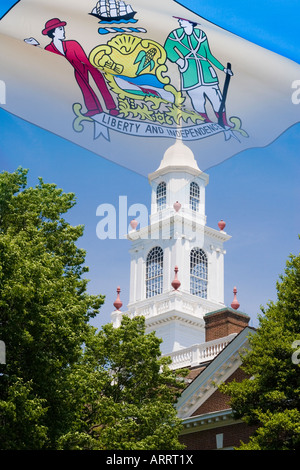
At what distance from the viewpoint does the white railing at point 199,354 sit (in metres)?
41.4

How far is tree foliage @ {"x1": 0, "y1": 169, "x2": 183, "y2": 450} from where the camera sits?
25.7m

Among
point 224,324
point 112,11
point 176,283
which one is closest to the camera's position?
point 112,11

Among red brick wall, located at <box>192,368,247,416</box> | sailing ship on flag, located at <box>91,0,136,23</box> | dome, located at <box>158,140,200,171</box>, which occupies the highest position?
dome, located at <box>158,140,200,171</box>

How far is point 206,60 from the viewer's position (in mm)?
19516

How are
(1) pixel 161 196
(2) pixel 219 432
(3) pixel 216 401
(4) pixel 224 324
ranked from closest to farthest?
(2) pixel 219 432
(3) pixel 216 401
(4) pixel 224 324
(1) pixel 161 196

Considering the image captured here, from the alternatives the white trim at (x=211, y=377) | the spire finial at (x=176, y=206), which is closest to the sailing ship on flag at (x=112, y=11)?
the white trim at (x=211, y=377)

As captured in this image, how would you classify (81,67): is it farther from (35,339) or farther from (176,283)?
(176,283)

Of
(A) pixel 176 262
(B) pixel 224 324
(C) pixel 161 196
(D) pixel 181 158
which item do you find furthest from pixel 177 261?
(B) pixel 224 324

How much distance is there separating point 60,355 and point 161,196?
54.4 meters

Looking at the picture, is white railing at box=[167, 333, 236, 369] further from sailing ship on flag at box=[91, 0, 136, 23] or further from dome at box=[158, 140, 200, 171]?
dome at box=[158, 140, 200, 171]

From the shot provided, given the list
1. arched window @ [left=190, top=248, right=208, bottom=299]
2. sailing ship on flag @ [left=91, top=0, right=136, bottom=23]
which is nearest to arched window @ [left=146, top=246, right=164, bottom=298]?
arched window @ [left=190, top=248, right=208, bottom=299]

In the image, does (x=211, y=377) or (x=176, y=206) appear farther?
(x=176, y=206)

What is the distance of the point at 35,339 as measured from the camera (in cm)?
2656

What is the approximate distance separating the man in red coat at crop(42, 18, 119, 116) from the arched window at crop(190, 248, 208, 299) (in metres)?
61.4
